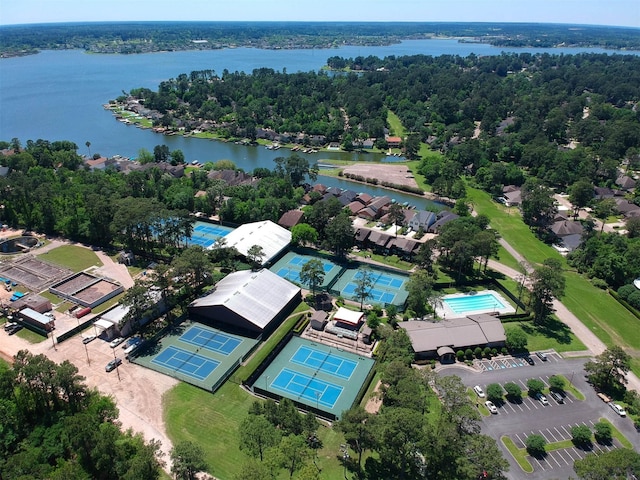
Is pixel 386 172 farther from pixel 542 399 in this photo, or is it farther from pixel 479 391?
pixel 542 399

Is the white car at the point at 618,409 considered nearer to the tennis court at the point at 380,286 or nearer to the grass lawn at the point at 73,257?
the tennis court at the point at 380,286

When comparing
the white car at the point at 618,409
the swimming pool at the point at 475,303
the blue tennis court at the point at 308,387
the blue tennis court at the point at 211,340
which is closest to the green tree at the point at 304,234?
the swimming pool at the point at 475,303

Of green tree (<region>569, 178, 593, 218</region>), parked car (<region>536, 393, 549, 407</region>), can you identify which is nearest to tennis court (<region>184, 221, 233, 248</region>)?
parked car (<region>536, 393, 549, 407</region>)

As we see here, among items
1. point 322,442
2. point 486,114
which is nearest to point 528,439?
point 322,442

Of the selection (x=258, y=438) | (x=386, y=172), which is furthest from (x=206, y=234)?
(x=386, y=172)

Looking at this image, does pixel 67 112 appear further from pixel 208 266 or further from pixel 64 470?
pixel 64 470

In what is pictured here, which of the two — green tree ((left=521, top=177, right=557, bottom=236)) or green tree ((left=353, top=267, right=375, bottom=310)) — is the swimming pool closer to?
green tree ((left=353, top=267, right=375, bottom=310))
